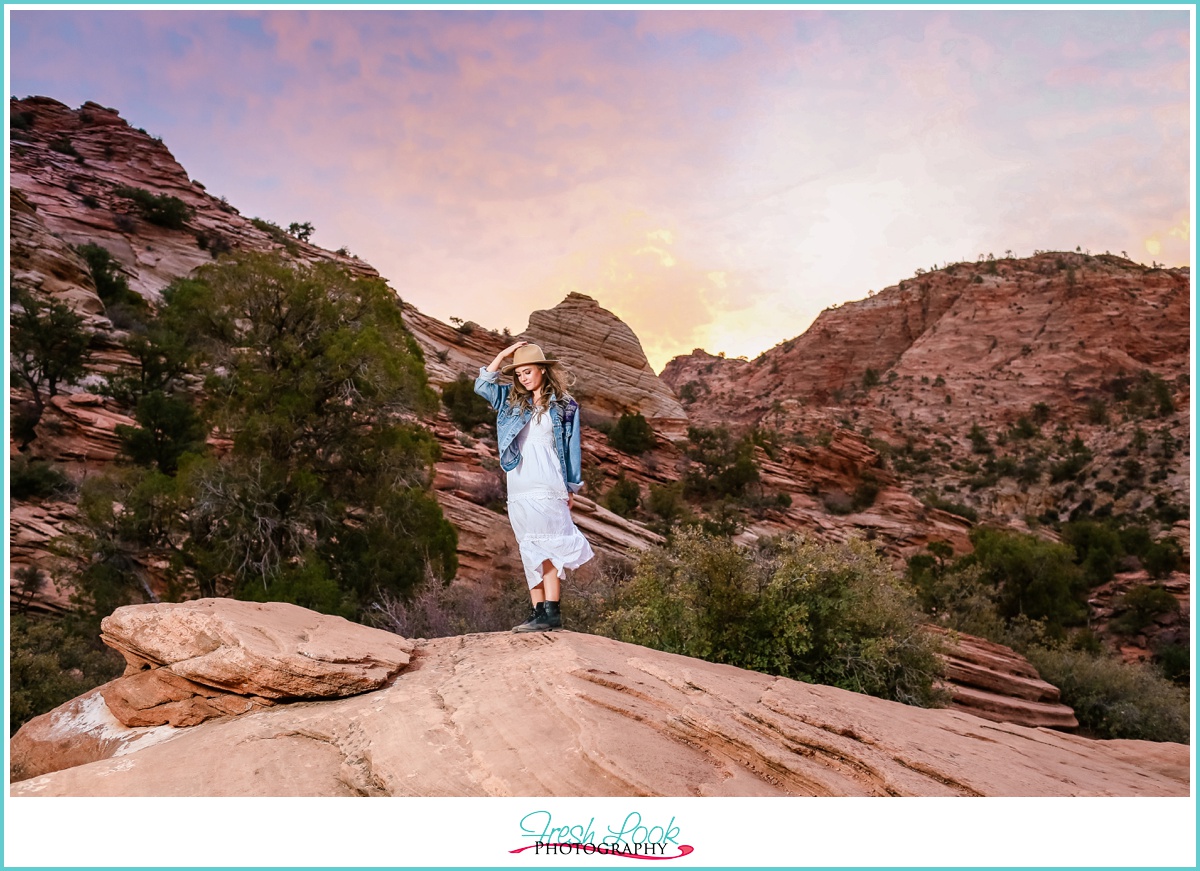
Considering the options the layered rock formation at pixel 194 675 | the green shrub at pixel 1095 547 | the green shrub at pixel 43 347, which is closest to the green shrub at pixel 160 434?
the green shrub at pixel 43 347

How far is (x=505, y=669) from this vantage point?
4215mm

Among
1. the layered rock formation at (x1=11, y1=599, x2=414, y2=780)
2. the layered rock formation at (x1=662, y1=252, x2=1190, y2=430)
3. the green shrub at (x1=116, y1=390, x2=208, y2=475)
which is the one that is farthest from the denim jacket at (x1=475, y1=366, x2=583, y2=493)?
the layered rock formation at (x1=662, y1=252, x2=1190, y2=430)

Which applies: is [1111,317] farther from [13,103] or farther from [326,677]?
[13,103]

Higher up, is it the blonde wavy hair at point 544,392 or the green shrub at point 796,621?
the blonde wavy hair at point 544,392

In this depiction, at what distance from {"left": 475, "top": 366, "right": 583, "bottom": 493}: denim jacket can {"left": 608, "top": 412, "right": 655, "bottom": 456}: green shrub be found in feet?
82.6

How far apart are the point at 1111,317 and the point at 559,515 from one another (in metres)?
58.3

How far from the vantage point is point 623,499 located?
22719 millimetres

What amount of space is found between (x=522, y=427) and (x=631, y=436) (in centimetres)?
2598

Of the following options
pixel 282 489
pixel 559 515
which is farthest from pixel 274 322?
pixel 559 515

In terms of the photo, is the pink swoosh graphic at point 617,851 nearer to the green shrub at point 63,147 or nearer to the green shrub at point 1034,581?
the green shrub at point 1034,581

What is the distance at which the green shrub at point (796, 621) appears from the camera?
19.9ft
